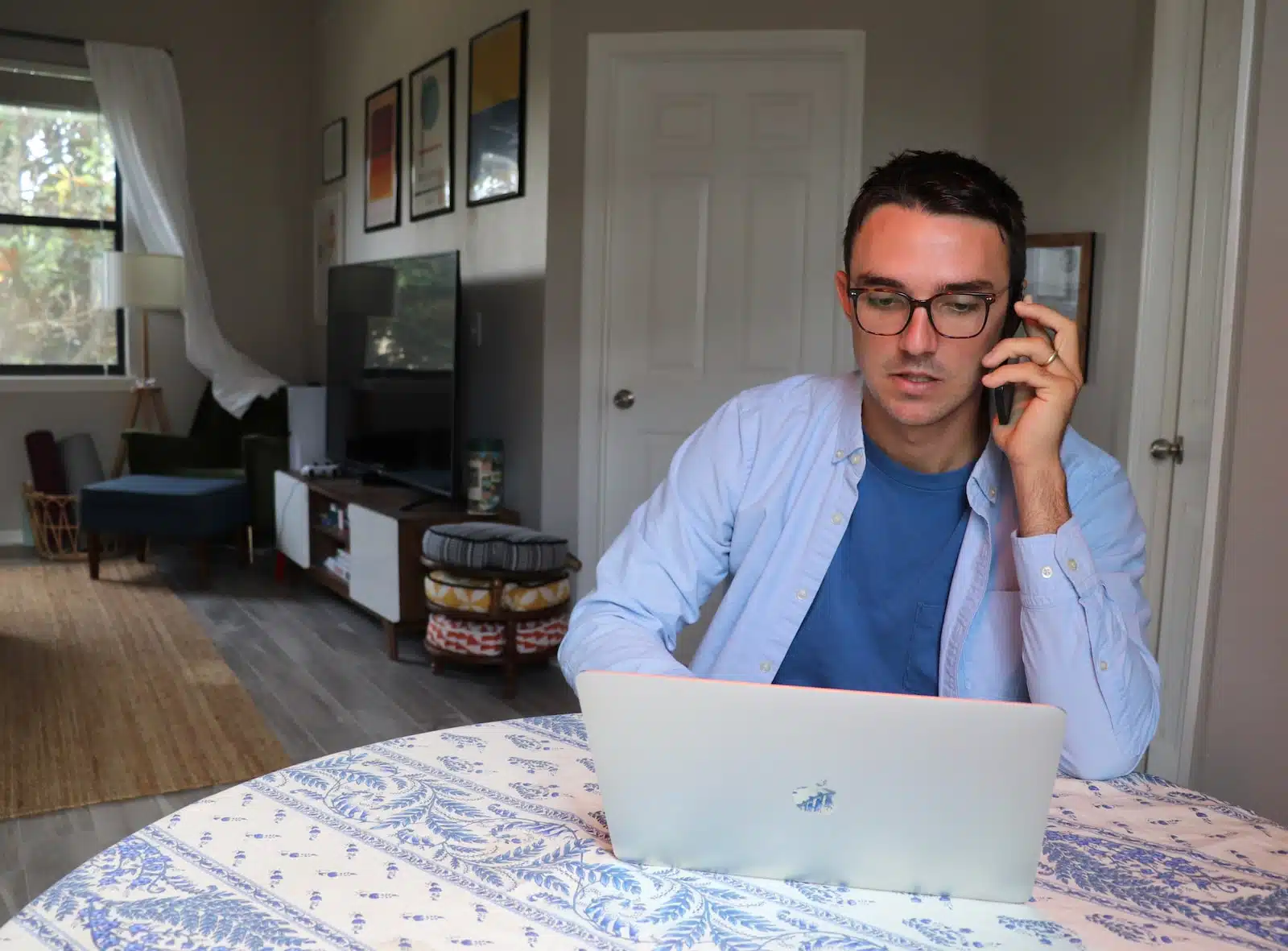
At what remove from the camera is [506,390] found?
4.38 meters

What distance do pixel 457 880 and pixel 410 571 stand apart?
129 inches

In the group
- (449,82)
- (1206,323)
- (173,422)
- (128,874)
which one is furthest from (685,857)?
(173,422)

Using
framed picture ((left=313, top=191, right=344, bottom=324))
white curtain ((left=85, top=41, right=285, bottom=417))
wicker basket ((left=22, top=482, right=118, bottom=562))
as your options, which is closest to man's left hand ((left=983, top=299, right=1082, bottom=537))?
white curtain ((left=85, top=41, right=285, bottom=417))

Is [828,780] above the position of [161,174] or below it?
below

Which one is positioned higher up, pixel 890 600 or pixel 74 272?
pixel 74 272

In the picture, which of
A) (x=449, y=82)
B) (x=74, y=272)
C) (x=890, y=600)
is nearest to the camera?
(x=890, y=600)

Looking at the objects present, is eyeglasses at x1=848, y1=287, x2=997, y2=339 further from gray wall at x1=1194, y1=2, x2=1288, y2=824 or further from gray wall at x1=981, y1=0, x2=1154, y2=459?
gray wall at x1=981, y1=0, x2=1154, y2=459

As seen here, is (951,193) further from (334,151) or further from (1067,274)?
(334,151)

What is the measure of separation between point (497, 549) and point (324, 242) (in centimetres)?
320

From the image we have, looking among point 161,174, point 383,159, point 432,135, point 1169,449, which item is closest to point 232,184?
point 161,174

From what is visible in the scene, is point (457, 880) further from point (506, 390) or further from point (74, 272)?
point (74, 272)

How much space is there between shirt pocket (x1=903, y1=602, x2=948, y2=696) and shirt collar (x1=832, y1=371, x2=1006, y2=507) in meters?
0.14

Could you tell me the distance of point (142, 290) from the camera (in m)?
5.71

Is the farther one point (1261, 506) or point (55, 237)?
point (55, 237)
